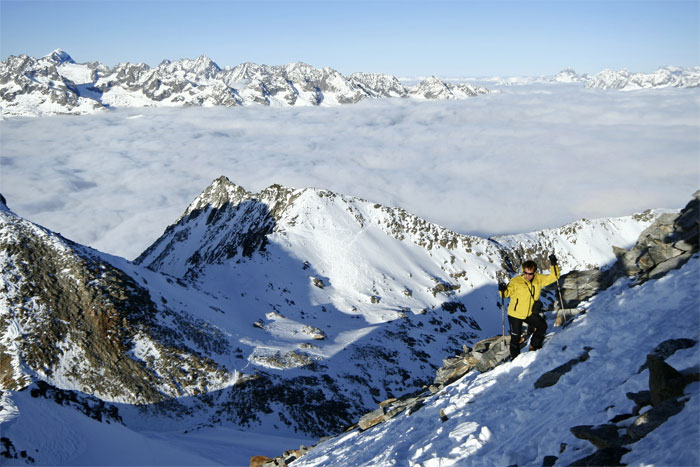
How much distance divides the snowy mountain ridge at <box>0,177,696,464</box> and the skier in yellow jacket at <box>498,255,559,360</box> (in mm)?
19929

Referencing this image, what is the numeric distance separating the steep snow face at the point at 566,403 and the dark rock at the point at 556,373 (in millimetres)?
202

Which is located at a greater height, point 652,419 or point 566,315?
point 652,419

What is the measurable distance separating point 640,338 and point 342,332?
198 feet

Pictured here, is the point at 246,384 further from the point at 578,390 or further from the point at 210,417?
the point at 578,390

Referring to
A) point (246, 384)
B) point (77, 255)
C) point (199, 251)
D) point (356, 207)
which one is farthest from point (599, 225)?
point (77, 255)

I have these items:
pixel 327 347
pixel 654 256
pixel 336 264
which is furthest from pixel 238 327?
pixel 654 256

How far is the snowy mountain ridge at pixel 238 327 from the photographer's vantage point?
3900 cm

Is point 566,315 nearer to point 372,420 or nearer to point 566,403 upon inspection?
point 566,403

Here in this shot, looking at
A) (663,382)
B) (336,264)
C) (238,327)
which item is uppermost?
(663,382)

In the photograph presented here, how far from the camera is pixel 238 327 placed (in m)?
58.5

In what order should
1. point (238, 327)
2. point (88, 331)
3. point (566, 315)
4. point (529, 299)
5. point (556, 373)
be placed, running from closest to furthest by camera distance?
point (556, 373) → point (529, 299) → point (566, 315) → point (88, 331) → point (238, 327)

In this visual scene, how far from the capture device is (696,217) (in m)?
16.1

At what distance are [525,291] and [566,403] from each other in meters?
4.23

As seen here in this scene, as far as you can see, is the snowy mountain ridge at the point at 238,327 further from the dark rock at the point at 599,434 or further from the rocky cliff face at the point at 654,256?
the rocky cliff face at the point at 654,256
